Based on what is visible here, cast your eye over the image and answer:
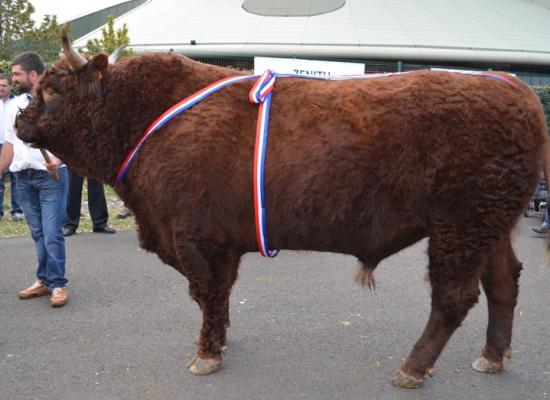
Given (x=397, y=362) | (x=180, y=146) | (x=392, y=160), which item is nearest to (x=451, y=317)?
(x=397, y=362)

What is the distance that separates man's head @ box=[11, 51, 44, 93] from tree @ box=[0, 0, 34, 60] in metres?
13.1

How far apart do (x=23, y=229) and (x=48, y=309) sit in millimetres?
3378

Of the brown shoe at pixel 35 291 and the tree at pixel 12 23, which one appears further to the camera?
the tree at pixel 12 23

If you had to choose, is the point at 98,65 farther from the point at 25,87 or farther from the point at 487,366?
the point at 487,366

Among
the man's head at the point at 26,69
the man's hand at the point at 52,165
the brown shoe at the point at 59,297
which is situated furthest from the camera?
the brown shoe at the point at 59,297

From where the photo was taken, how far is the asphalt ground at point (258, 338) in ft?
11.1

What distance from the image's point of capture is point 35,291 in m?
4.88

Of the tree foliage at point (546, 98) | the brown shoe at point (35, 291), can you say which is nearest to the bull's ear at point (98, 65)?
the brown shoe at point (35, 291)

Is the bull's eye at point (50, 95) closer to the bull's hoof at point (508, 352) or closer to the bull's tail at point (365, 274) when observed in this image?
the bull's tail at point (365, 274)

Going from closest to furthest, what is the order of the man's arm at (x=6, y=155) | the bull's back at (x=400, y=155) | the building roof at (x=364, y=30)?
1. the bull's back at (x=400, y=155)
2. the man's arm at (x=6, y=155)
3. the building roof at (x=364, y=30)

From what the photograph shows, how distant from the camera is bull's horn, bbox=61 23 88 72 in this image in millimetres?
3109

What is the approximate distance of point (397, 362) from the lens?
373 cm

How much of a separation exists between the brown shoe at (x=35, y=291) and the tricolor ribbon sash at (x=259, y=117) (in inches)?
79.7

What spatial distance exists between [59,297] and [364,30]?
26.5m
